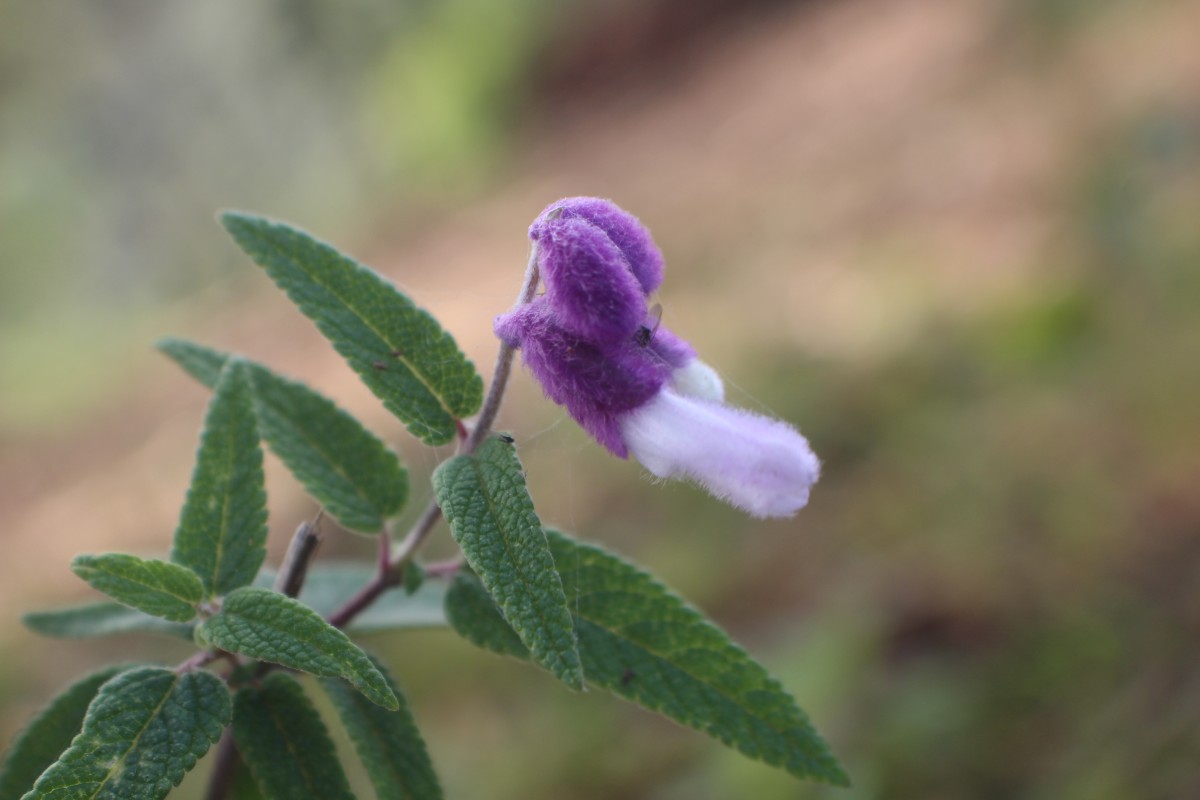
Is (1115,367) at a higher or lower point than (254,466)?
higher

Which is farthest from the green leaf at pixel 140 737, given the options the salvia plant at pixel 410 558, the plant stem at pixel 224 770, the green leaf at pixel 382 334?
the green leaf at pixel 382 334

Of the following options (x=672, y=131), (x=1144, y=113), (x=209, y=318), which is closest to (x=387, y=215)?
(x=209, y=318)

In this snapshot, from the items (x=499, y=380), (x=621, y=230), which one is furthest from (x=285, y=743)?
(x=621, y=230)

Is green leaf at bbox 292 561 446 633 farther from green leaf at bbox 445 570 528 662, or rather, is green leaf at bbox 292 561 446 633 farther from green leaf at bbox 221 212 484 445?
green leaf at bbox 221 212 484 445

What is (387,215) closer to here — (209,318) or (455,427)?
(209,318)

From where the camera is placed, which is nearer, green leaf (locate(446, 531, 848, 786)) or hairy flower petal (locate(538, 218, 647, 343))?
hairy flower petal (locate(538, 218, 647, 343))

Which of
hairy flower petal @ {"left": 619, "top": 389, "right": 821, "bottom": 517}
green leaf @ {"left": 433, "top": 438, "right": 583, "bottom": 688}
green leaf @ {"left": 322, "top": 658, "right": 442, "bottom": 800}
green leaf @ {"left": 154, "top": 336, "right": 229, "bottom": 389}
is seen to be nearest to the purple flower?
hairy flower petal @ {"left": 619, "top": 389, "right": 821, "bottom": 517}

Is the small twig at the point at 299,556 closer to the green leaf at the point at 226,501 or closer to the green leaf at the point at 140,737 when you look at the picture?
→ the green leaf at the point at 226,501
